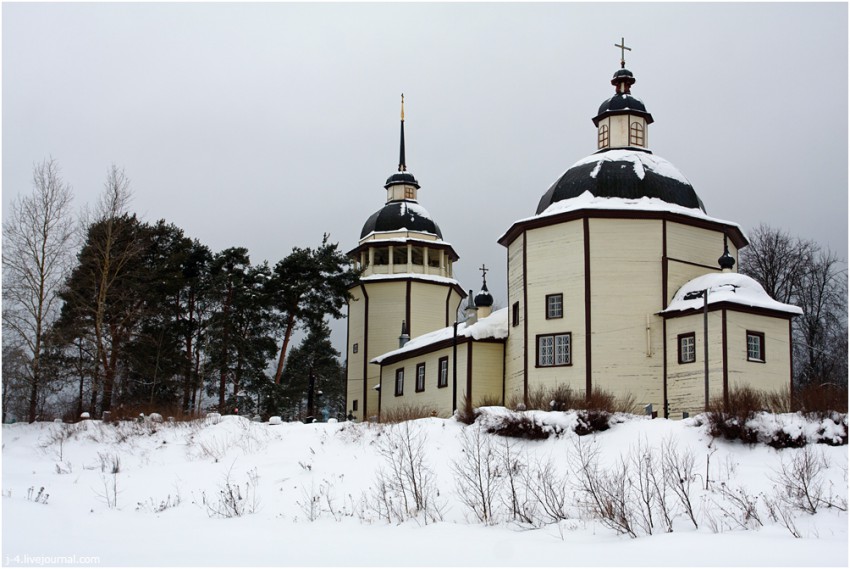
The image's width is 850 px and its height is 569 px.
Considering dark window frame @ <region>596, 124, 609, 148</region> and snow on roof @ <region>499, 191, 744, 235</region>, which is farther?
dark window frame @ <region>596, 124, 609, 148</region>

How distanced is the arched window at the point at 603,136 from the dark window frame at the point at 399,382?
1177 cm

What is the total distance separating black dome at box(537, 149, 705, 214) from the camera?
94.5 ft

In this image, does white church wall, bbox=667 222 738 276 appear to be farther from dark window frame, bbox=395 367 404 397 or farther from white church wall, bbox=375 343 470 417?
dark window frame, bbox=395 367 404 397

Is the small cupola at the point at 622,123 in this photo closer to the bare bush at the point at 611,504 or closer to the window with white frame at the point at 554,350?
the window with white frame at the point at 554,350

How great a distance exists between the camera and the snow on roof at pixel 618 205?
27.9 m

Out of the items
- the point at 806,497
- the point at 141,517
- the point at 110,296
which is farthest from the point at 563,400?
the point at 110,296

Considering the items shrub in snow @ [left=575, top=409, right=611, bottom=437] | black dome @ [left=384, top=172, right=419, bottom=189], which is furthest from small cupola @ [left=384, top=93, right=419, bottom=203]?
shrub in snow @ [left=575, top=409, right=611, bottom=437]

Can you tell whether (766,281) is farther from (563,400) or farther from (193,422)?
(193,422)

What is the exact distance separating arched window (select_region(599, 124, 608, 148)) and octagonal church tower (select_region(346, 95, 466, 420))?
12508 millimetres

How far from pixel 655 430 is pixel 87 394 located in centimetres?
2229

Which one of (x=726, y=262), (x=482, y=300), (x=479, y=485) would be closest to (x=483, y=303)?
(x=482, y=300)

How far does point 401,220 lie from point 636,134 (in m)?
14.2

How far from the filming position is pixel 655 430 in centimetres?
1870

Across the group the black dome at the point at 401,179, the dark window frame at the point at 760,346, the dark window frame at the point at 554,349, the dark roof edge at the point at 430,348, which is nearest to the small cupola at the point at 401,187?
the black dome at the point at 401,179
